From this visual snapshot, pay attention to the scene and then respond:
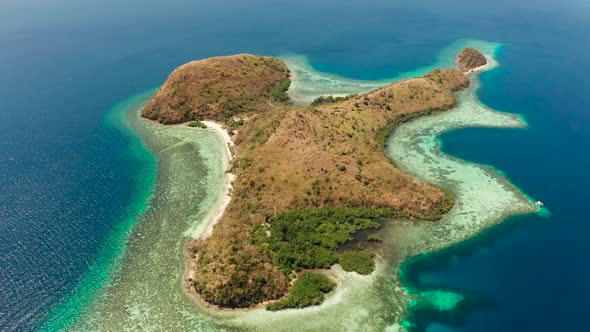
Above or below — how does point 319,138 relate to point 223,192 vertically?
above

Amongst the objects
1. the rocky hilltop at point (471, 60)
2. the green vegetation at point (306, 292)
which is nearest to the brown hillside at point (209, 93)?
the green vegetation at point (306, 292)

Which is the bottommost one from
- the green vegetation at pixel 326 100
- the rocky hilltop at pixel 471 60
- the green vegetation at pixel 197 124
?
the green vegetation at pixel 197 124

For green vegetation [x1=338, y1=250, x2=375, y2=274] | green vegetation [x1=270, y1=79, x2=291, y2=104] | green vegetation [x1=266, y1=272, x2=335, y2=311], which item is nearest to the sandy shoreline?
green vegetation [x1=266, y1=272, x2=335, y2=311]

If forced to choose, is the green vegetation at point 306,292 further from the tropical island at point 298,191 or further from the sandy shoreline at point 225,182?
the sandy shoreline at point 225,182

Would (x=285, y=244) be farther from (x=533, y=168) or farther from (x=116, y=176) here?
A: (x=533, y=168)

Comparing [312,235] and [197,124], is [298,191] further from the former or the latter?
[197,124]

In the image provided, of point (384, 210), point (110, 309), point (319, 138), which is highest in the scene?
point (319, 138)

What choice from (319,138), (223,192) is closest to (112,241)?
(223,192)
